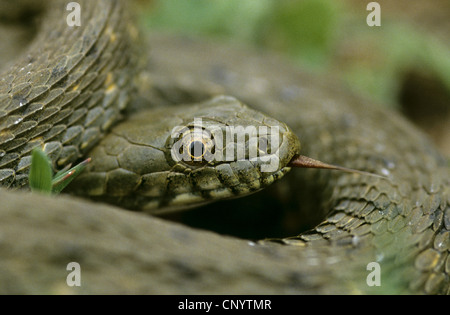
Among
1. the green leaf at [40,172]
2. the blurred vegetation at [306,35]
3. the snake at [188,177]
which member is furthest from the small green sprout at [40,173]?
the blurred vegetation at [306,35]

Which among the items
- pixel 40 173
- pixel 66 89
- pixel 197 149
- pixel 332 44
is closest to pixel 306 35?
pixel 332 44

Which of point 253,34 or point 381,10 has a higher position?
point 381,10

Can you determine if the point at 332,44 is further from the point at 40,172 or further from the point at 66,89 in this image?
the point at 40,172

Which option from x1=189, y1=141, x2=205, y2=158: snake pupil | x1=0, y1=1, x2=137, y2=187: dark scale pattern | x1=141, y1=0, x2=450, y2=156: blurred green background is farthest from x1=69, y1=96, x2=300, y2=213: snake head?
x1=141, y1=0, x2=450, y2=156: blurred green background

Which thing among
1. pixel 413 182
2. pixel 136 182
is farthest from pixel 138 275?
pixel 413 182

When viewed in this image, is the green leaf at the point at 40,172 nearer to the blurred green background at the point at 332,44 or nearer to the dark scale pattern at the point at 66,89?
the dark scale pattern at the point at 66,89
